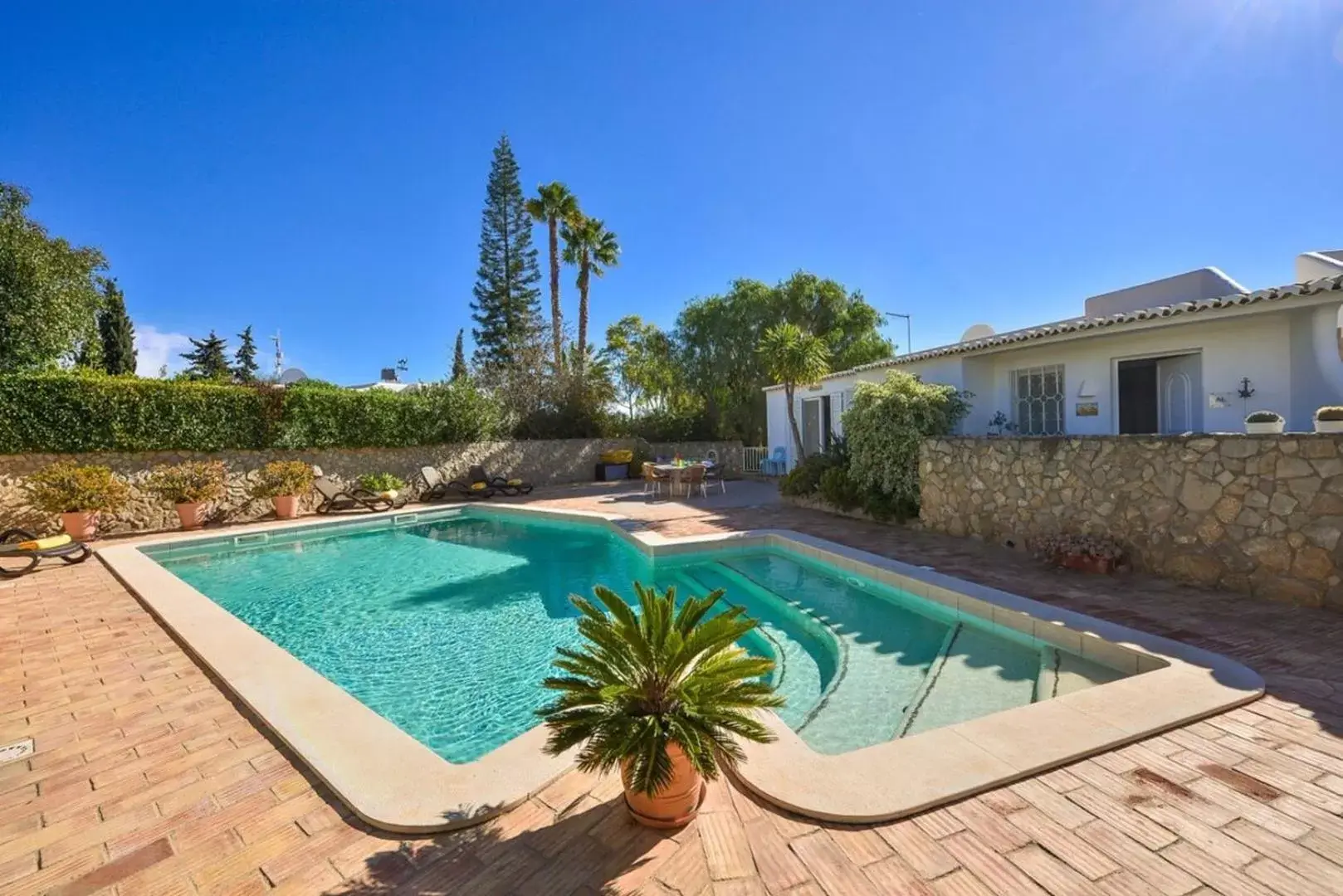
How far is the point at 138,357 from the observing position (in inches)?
1235

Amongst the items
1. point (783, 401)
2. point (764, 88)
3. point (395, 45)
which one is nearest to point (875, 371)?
point (783, 401)

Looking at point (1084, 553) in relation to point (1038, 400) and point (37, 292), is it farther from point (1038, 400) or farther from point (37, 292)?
point (37, 292)

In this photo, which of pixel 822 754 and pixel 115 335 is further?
pixel 115 335

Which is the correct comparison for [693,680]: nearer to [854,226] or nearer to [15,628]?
[15,628]

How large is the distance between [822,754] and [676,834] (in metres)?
1.08

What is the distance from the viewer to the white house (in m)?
8.19

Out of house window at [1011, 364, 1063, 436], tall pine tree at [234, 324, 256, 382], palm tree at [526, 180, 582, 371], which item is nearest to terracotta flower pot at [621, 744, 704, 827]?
house window at [1011, 364, 1063, 436]

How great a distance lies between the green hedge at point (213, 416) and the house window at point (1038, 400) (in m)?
15.0

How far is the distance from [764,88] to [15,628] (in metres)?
13.6

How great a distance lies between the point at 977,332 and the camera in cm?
1592

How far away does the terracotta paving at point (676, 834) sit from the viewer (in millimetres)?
2145

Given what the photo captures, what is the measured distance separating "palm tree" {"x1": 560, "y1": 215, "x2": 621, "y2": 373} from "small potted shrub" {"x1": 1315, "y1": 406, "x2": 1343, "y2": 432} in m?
23.1

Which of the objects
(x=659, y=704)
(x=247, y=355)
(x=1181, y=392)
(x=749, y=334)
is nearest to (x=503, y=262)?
(x=749, y=334)

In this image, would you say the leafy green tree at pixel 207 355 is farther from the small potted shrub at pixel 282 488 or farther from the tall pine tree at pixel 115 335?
the small potted shrub at pixel 282 488
